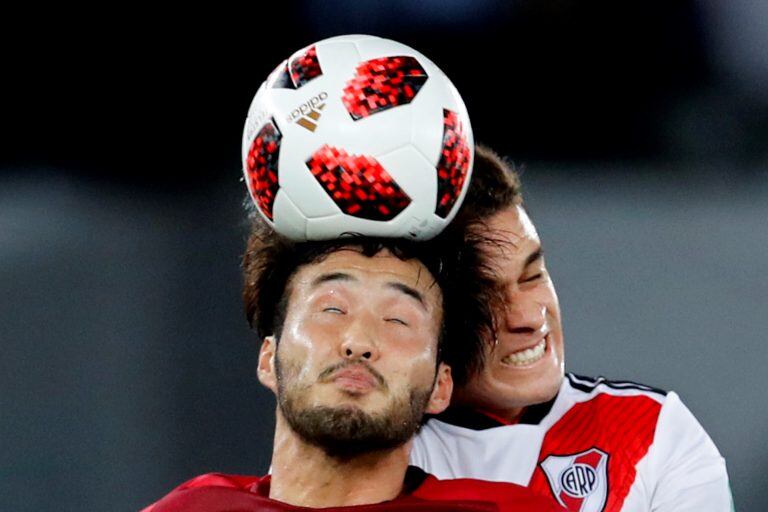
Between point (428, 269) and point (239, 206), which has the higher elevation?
point (428, 269)

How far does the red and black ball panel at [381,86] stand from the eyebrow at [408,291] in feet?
0.94

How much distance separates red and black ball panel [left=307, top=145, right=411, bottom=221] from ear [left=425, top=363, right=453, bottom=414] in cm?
34

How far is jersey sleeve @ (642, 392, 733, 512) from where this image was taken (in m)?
2.43

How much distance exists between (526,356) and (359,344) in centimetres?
50

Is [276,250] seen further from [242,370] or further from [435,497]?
[242,370]

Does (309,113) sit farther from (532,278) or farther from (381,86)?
(532,278)

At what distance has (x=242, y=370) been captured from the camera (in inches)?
157

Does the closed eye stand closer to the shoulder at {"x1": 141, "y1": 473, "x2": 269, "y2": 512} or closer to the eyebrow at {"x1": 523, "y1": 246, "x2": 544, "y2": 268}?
the eyebrow at {"x1": 523, "y1": 246, "x2": 544, "y2": 268}

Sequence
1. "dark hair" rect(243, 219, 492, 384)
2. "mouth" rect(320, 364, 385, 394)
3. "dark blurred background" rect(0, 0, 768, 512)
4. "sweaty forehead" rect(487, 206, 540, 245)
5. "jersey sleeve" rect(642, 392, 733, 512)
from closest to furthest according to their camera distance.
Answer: "mouth" rect(320, 364, 385, 394), "dark hair" rect(243, 219, 492, 384), "jersey sleeve" rect(642, 392, 733, 512), "sweaty forehead" rect(487, 206, 540, 245), "dark blurred background" rect(0, 0, 768, 512)

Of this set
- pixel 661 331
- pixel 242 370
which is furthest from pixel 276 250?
pixel 661 331

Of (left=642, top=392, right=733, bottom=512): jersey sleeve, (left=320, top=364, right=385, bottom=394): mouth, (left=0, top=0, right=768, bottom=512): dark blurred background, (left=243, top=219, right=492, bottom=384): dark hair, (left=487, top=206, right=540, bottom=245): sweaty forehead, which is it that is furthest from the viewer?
(left=0, top=0, right=768, bottom=512): dark blurred background

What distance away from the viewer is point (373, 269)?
7.43 ft

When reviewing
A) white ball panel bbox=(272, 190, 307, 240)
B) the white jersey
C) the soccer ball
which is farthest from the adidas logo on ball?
the white jersey

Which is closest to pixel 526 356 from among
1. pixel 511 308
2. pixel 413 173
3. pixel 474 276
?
Result: pixel 511 308
